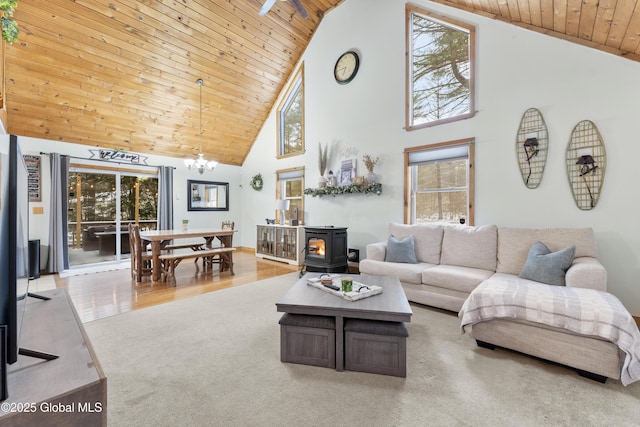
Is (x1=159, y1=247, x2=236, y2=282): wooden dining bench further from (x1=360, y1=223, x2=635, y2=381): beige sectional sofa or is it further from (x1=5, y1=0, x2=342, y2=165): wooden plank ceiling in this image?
(x1=5, y1=0, x2=342, y2=165): wooden plank ceiling

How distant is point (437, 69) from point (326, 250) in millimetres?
3346

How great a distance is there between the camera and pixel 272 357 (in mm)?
2256

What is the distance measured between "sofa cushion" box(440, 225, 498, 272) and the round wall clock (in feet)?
11.2

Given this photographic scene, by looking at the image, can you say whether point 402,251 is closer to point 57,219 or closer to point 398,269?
point 398,269

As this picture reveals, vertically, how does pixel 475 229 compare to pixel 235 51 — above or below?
below

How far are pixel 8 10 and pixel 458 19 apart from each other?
481cm

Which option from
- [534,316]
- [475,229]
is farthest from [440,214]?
[534,316]

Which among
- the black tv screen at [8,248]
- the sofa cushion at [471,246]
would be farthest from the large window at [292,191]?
the black tv screen at [8,248]

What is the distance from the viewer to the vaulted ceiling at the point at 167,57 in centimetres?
325

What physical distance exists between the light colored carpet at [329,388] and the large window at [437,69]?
320 cm

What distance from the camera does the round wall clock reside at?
527 cm

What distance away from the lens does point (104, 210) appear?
234 inches

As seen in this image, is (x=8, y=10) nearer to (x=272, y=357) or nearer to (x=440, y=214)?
(x=272, y=357)

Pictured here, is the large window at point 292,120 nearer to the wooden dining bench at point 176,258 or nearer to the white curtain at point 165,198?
the white curtain at point 165,198
